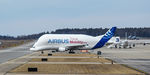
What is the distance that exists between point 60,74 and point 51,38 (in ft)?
142

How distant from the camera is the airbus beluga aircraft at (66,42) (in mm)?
67000

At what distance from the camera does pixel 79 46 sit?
69.2m

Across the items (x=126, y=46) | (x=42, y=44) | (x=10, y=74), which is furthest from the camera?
(x=126, y=46)

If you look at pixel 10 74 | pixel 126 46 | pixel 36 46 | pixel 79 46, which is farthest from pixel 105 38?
pixel 10 74

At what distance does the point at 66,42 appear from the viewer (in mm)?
68500

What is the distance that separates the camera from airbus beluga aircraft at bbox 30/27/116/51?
67.0 meters

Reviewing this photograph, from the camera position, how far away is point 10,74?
23.6 meters

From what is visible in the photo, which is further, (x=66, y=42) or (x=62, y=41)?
(x=66, y=42)

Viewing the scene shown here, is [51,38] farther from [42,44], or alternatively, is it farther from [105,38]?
[105,38]

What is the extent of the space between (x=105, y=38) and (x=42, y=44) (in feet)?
49.0

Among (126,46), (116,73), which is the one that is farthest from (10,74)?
(126,46)

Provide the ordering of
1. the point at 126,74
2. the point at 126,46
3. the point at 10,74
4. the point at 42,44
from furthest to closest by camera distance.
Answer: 1. the point at 126,46
2. the point at 42,44
3. the point at 126,74
4. the point at 10,74

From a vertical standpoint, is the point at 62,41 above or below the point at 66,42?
above

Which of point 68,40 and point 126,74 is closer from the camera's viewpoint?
point 126,74
